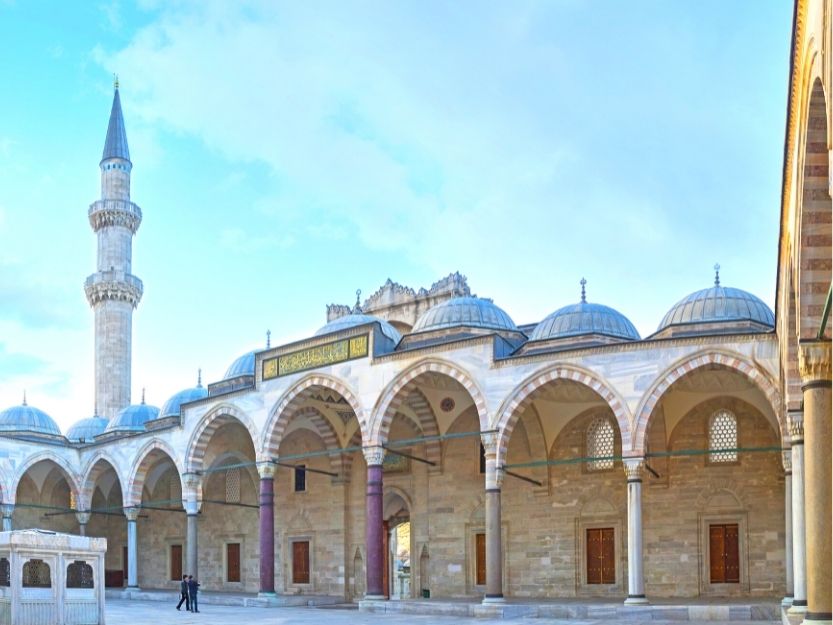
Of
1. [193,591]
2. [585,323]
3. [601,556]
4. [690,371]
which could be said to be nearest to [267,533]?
[193,591]

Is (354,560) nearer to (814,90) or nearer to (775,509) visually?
(775,509)

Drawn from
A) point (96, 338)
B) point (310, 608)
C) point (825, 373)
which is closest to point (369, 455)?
point (310, 608)

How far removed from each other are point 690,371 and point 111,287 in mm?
22475

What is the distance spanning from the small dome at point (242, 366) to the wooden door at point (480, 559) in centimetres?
746

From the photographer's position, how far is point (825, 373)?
8.78 m

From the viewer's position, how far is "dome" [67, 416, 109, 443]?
3159cm

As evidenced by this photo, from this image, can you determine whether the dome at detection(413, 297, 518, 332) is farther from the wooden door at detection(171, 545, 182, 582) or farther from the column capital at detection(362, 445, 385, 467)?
the wooden door at detection(171, 545, 182, 582)

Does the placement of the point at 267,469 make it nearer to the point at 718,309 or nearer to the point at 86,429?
the point at 718,309

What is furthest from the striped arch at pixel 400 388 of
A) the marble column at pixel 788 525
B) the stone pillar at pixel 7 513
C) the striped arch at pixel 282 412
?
the stone pillar at pixel 7 513

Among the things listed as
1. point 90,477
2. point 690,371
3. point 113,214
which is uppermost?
point 113,214

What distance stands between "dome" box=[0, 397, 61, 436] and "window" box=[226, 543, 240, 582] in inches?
282

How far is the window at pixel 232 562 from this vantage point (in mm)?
26625

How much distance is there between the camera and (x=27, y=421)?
3002cm

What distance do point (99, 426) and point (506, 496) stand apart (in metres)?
15.7
